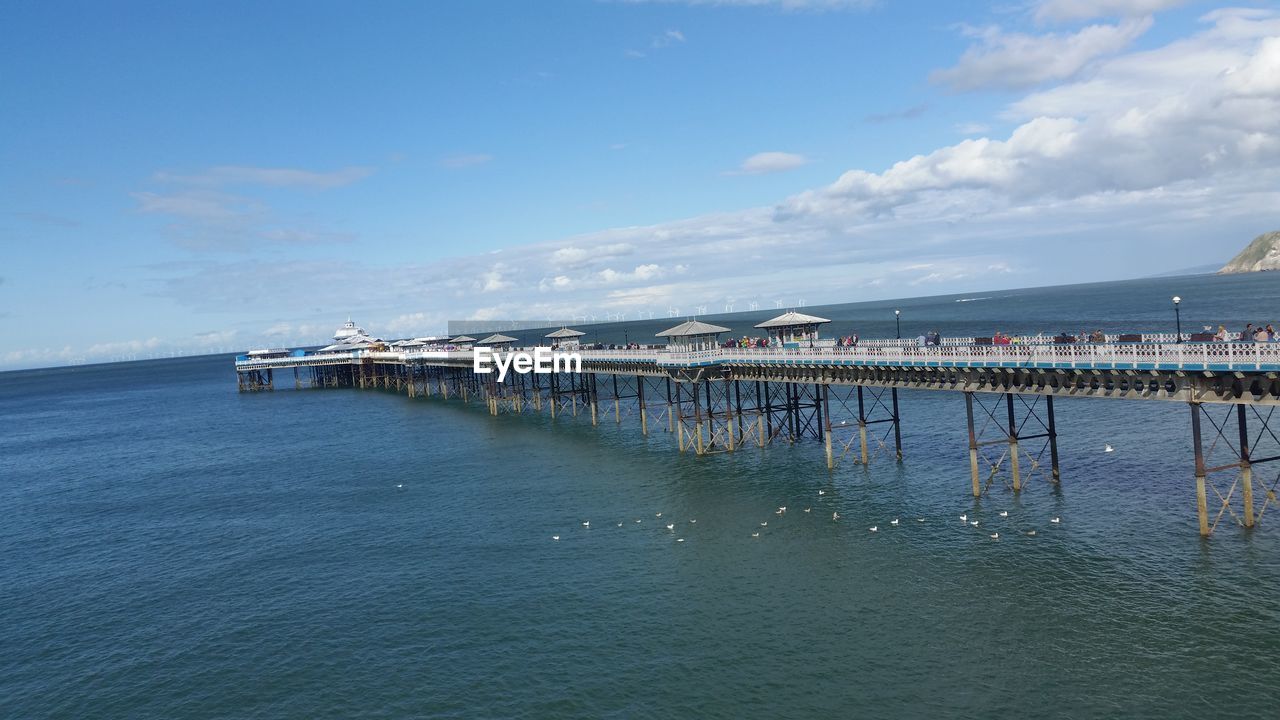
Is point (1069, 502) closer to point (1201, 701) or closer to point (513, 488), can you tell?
point (1201, 701)

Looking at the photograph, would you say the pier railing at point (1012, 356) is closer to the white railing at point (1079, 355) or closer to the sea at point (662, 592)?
the white railing at point (1079, 355)

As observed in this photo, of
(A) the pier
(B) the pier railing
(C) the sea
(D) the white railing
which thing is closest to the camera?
(C) the sea

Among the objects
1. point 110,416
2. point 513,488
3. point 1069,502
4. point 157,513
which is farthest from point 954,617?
point 110,416

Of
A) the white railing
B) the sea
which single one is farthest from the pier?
the sea

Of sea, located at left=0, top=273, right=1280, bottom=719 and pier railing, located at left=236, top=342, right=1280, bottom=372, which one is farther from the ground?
pier railing, located at left=236, top=342, right=1280, bottom=372

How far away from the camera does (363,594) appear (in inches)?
1330

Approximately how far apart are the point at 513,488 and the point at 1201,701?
123 ft

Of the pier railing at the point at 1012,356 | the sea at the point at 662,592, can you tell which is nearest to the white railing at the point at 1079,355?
the pier railing at the point at 1012,356

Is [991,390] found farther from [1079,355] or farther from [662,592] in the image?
[662,592]

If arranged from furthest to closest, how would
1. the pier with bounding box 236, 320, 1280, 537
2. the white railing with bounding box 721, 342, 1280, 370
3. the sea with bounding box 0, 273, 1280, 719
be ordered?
the pier with bounding box 236, 320, 1280, 537, the white railing with bounding box 721, 342, 1280, 370, the sea with bounding box 0, 273, 1280, 719

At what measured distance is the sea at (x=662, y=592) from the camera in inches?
927

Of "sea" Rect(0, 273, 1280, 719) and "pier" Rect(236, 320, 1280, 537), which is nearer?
"sea" Rect(0, 273, 1280, 719)

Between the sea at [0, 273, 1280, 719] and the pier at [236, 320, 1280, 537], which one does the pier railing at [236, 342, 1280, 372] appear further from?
the sea at [0, 273, 1280, 719]

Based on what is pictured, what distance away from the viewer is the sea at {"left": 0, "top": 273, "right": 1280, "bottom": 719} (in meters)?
23.5
